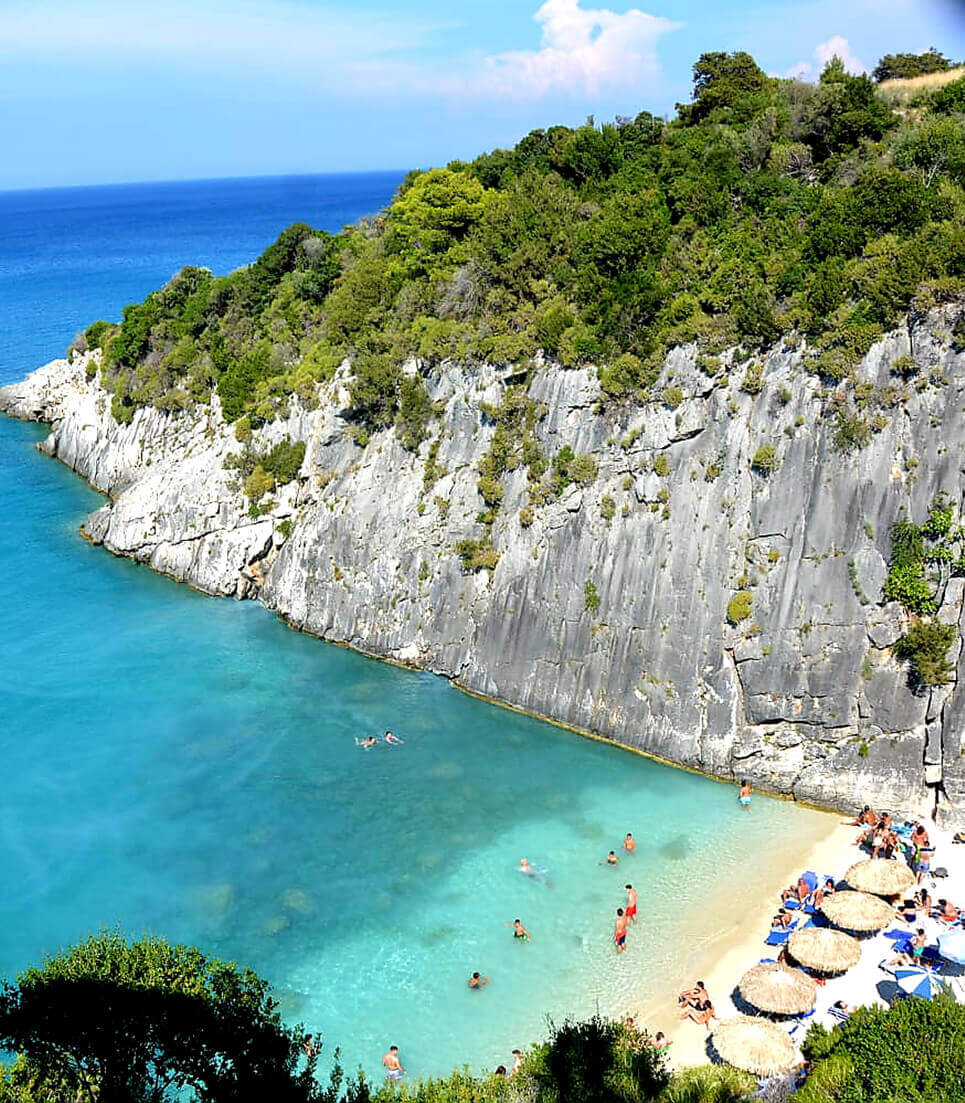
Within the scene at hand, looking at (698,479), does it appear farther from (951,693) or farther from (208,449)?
(208,449)

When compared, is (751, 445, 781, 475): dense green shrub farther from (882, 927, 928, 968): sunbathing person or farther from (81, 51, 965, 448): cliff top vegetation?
(882, 927, 928, 968): sunbathing person

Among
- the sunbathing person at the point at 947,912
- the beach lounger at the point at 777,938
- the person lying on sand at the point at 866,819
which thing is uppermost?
the person lying on sand at the point at 866,819

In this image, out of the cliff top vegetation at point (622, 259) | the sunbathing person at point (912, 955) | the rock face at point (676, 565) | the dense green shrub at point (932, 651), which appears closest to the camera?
the sunbathing person at point (912, 955)

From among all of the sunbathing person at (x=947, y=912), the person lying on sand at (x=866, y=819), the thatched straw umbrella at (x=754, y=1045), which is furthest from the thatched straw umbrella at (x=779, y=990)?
the person lying on sand at (x=866, y=819)

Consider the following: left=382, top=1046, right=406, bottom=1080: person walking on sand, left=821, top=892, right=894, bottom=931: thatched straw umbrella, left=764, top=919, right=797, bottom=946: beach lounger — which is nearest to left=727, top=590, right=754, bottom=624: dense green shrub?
left=821, top=892, right=894, bottom=931: thatched straw umbrella

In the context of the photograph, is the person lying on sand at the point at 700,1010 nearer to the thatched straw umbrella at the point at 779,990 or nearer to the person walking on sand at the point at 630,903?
the thatched straw umbrella at the point at 779,990

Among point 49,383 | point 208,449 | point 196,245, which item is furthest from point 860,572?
point 196,245
